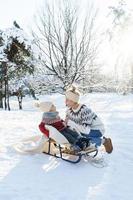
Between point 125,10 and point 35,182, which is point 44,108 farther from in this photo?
point 125,10

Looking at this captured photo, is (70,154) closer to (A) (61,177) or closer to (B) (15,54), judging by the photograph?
(A) (61,177)

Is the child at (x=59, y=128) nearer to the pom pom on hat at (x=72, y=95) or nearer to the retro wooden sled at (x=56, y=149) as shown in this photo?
the retro wooden sled at (x=56, y=149)

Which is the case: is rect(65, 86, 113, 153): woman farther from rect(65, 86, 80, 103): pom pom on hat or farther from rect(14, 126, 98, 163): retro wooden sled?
rect(14, 126, 98, 163): retro wooden sled

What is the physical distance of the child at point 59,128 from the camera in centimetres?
610

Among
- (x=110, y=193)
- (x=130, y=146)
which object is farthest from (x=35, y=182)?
(x=130, y=146)

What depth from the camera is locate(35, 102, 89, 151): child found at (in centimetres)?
610

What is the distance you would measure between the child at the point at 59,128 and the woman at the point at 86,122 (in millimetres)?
191

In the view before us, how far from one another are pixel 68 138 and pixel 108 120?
5.23 m

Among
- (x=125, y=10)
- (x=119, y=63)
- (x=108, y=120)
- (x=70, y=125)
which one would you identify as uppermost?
(x=125, y=10)

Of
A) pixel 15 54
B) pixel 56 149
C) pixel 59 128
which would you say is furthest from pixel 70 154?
pixel 15 54

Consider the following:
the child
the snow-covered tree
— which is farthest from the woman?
the snow-covered tree

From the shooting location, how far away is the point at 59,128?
634 cm

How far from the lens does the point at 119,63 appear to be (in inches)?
568

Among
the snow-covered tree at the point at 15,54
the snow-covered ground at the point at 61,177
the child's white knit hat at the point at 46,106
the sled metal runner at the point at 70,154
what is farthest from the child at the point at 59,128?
the snow-covered tree at the point at 15,54
